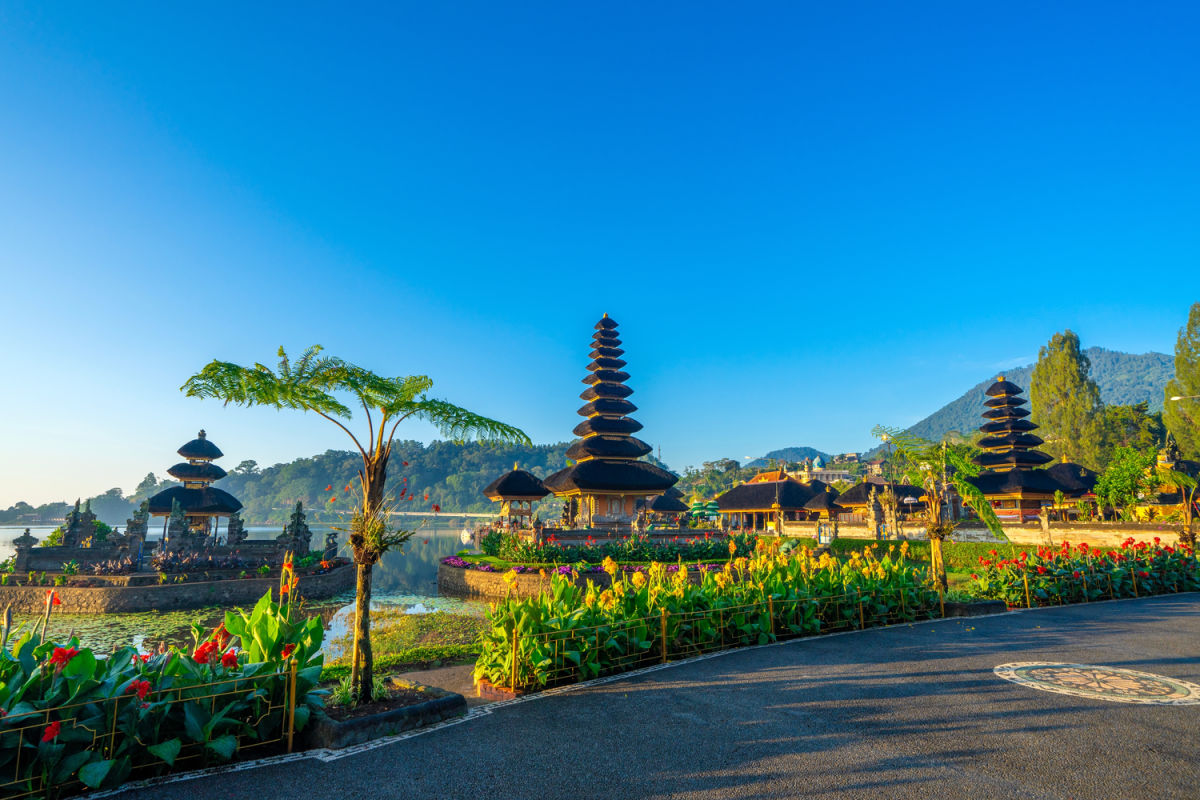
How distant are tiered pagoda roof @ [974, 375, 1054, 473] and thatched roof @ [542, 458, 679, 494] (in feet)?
78.0

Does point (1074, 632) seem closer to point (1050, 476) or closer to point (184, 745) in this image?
point (184, 745)

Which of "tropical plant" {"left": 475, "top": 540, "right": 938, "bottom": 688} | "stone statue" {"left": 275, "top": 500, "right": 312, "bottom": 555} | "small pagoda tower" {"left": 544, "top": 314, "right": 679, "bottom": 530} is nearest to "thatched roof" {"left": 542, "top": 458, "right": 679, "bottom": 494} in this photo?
"small pagoda tower" {"left": 544, "top": 314, "right": 679, "bottom": 530}

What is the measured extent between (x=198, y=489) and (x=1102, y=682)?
3898 cm

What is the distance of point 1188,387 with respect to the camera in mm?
48219

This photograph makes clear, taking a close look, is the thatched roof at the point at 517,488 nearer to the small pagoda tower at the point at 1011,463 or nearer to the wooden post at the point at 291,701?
the small pagoda tower at the point at 1011,463

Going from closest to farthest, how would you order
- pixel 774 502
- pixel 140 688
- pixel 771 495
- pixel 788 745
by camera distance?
pixel 140 688 → pixel 788 745 → pixel 774 502 → pixel 771 495

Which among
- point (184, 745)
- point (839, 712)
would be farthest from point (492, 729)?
point (839, 712)

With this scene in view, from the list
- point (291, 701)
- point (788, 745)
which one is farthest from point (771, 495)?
point (291, 701)

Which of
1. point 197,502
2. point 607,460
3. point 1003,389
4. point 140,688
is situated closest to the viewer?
point 140,688

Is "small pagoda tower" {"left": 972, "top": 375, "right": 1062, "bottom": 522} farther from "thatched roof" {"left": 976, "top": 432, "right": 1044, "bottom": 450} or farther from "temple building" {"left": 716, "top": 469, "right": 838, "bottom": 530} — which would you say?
"temple building" {"left": 716, "top": 469, "right": 838, "bottom": 530}

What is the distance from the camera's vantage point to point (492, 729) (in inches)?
238

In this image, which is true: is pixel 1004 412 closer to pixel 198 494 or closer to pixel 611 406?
pixel 611 406

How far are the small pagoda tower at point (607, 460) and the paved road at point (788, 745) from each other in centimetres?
2374

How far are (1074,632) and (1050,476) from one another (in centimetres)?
3406
